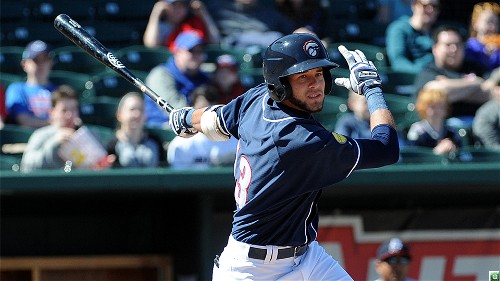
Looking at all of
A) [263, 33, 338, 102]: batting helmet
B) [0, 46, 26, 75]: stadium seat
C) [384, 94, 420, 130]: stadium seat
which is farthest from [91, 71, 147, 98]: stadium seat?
[263, 33, 338, 102]: batting helmet

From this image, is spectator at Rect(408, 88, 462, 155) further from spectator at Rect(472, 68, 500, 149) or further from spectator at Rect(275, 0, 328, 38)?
spectator at Rect(275, 0, 328, 38)

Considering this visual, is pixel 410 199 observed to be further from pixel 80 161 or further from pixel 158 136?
pixel 80 161

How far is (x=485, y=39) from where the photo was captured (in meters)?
8.93

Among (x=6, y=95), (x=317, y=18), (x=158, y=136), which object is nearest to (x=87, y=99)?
(x=6, y=95)

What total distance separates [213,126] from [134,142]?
7.86 ft

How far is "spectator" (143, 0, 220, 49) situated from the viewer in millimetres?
8422

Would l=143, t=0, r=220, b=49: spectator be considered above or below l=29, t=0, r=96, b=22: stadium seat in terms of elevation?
below

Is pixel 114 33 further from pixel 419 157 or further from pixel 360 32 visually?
pixel 419 157

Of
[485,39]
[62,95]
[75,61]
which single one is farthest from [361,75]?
[485,39]

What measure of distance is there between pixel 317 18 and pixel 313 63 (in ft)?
17.4

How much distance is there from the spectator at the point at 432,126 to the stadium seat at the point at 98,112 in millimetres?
2187

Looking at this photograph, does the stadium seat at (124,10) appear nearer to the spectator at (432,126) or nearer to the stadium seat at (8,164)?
the stadium seat at (8,164)

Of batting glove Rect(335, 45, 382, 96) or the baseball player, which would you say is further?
batting glove Rect(335, 45, 382, 96)

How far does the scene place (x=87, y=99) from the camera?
7816 millimetres
